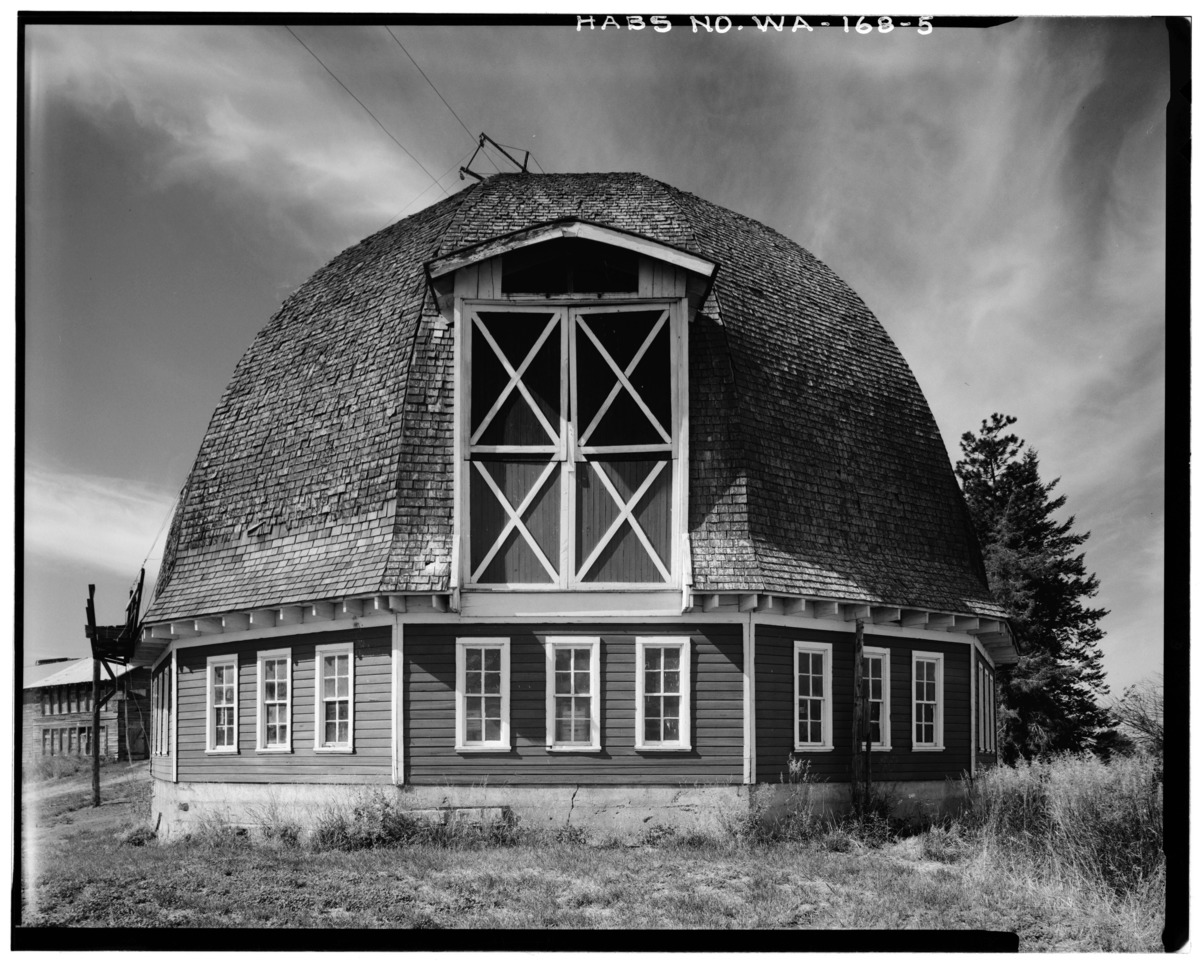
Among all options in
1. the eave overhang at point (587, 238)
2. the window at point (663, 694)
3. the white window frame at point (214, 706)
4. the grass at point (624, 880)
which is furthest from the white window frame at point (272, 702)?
the eave overhang at point (587, 238)

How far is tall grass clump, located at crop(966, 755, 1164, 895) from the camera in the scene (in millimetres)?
13727

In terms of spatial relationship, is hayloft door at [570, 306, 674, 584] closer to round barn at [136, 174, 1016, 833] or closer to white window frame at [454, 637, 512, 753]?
round barn at [136, 174, 1016, 833]

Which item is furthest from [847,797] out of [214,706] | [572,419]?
[214,706]

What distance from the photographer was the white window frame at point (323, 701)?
17.9m

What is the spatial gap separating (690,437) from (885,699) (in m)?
5.21

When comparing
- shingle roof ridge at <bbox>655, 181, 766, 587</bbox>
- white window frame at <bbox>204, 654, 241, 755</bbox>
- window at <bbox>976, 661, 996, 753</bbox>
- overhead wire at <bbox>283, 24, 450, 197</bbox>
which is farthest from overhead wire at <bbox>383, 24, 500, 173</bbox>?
window at <bbox>976, 661, 996, 753</bbox>

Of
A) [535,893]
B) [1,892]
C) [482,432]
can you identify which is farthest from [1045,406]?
[1,892]

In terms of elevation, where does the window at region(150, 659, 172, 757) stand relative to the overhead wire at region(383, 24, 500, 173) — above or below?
below

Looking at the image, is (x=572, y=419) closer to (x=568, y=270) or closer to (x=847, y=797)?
(x=568, y=270)

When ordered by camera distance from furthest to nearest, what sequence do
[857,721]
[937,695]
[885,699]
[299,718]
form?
[937,695]
[885,699]
[857,721]
[299,718]

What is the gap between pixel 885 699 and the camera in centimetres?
1941

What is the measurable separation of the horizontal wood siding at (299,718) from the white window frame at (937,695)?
8.25 metres

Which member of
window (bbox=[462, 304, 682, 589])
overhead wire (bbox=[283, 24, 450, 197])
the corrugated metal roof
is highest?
overhead wire (bbox=[283, 24, 450, 197])

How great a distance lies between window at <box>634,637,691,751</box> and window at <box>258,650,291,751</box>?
212 inches
